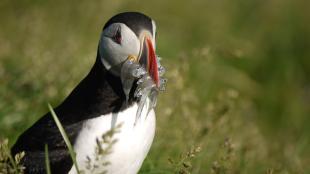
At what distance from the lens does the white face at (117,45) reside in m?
3.90

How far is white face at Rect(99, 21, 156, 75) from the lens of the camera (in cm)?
390

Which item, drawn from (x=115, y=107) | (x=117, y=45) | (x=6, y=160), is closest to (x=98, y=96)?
(x=115, y=107)

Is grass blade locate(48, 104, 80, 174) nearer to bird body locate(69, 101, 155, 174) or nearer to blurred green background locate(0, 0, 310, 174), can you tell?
bird body locate(69, 101, 155, 174)

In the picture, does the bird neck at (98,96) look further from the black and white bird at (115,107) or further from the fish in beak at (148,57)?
the fish in beak at (148,57)

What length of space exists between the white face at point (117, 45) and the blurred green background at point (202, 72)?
1.89 ft

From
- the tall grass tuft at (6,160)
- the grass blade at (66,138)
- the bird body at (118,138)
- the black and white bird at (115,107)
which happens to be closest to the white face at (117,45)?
the black and white bird at (115,107)

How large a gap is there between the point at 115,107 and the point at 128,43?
0.33m

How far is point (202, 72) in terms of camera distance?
29.0 ft

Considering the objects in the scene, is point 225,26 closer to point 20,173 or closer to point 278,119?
point 278,119

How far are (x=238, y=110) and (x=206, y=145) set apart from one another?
1668 millimetres

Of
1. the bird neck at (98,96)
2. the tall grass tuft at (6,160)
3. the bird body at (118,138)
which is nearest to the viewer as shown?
the tall grass tuft at (6,160)

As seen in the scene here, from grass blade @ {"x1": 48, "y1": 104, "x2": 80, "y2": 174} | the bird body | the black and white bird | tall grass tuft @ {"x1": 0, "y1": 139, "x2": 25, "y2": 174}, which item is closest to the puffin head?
the black and white bird

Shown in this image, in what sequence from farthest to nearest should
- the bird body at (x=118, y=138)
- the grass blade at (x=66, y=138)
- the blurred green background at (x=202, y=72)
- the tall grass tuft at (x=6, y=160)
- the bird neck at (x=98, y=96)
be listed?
1. the blurred green background at (x=202, y=72)
2. the bird neck at (x=98, y=96)
3. the bird body at (x=118, y=138)
4. the grass blade at (x=66, y=138)
5. the tall grass tuft at (x=6, y=160)

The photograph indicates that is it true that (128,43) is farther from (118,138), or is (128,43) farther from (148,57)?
(118,138)
